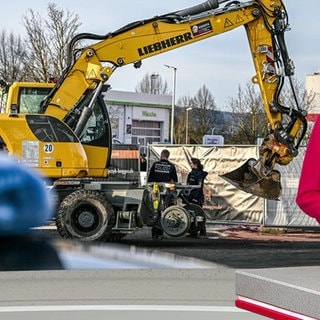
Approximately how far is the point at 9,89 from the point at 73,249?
7474 mm

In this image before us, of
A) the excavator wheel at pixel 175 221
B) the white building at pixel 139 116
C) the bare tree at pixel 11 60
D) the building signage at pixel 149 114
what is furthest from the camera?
the building signage at pixel 149 114

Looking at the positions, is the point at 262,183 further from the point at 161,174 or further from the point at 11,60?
the point at 11,60

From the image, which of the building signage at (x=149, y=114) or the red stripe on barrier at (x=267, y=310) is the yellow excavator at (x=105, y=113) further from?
the building signage at (x=149, y=114)

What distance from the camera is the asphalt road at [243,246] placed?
383 inches

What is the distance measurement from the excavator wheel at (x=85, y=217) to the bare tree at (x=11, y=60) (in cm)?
1842

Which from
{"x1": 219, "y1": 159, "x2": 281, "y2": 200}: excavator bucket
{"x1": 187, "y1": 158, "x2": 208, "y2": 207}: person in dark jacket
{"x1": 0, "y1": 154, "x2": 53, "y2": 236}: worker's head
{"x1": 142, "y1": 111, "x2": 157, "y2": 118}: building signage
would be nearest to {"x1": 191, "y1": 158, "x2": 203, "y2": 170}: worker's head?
{"x1": 187, "y1": 158, "x2": 208, "y2": 207}: person in dark jacket

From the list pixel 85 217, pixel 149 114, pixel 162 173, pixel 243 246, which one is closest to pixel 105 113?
pixel 162 173

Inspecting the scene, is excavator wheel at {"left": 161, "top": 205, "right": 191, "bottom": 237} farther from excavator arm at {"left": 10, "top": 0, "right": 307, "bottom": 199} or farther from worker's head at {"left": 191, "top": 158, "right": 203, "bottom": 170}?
worker's head at {"left": 191, "top": 158, "right": 203, "bottom": 170}

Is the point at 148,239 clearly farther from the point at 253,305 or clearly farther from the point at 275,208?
the point at 253,305

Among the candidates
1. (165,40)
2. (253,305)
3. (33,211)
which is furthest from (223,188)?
(253,305)

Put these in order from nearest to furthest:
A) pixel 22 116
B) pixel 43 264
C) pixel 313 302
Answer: pixel 313 302 < pixel 43 264 < pixel 22 116

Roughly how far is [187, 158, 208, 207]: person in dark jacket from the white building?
114 ft

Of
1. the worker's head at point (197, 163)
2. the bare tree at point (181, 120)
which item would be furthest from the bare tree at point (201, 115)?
the worker's head at point (197, 163)

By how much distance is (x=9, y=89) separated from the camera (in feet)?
39.5
